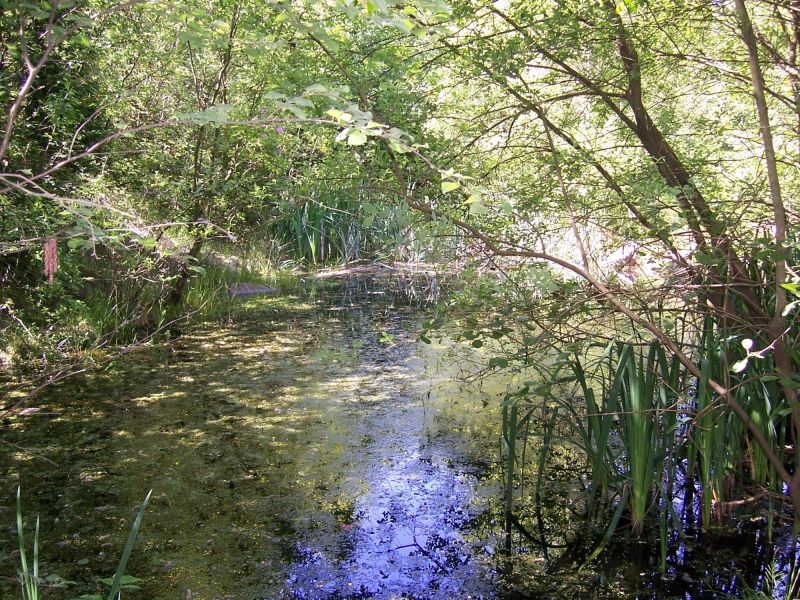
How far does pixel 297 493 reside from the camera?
322cm

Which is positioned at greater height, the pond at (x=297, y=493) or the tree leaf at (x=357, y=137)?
the tree leaf at (x=357, y=137)

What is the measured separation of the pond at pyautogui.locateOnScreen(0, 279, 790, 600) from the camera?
2.54 meters

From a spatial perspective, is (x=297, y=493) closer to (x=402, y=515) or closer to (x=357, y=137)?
(x=402, y=515)

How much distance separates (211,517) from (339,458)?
0.82m

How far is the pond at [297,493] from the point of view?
2.54 meters

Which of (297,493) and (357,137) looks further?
(297,493)

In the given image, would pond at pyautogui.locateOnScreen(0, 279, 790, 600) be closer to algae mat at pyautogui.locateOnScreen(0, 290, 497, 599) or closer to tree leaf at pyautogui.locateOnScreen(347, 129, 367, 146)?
algae mat at pyautogui.locateOnScreen(0, 290, 497, 599)

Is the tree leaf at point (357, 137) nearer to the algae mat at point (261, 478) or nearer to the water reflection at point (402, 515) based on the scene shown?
the algae mat at point (261, 478)

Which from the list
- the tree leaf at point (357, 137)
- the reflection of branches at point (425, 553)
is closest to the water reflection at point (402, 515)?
the reflection of branches at point (425, 553)

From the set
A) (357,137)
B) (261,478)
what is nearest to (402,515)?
(261,478)

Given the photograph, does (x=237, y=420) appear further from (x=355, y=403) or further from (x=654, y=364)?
(x=654, y=364)

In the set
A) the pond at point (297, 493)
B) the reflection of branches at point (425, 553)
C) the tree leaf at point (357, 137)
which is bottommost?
the reflection of branches at point (425, 553)


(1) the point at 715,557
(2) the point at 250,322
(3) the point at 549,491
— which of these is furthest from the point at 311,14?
(2) the point at 250,322

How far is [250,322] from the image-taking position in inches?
259
